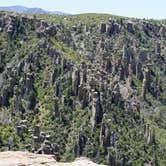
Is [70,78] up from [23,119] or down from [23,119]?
up

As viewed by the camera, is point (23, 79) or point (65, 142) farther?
point (23, 79)

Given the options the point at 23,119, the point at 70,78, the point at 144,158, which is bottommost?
the point at 144,158

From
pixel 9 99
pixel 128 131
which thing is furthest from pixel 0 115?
pixel 128 131

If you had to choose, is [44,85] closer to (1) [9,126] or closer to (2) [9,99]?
(2) [9,99]

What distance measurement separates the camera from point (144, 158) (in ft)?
621

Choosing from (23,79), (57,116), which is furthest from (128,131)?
(23,79)

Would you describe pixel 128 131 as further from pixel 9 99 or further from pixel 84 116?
pixel 9 99

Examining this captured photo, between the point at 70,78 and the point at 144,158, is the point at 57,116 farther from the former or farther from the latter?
the point at 144,158

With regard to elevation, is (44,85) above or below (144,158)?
above

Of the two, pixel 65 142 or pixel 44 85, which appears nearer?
pixel 65 142

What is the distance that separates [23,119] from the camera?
186 m

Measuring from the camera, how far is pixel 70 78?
19512 centimetres

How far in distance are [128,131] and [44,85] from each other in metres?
32.8

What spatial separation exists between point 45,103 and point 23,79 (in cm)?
1208
